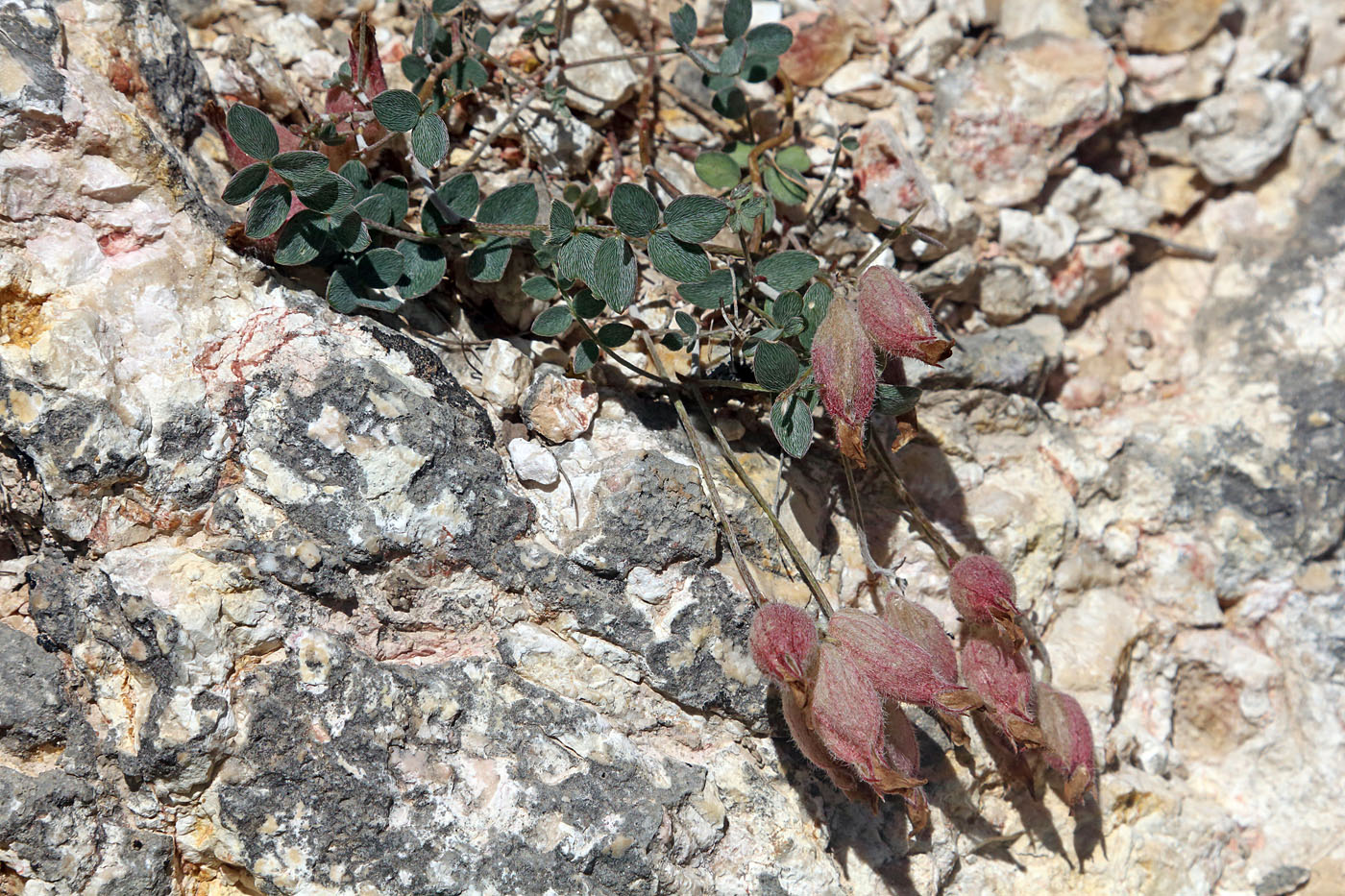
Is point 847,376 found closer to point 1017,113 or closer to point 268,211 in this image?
point 268,211

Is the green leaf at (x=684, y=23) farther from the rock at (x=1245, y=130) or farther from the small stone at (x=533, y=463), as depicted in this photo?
the rock at (x=1245, y=130)

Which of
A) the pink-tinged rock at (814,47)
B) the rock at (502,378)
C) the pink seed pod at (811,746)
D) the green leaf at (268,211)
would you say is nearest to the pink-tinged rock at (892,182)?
the pink-tinged rock at (814,47)

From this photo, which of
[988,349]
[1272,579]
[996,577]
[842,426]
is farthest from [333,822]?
[1272,579]

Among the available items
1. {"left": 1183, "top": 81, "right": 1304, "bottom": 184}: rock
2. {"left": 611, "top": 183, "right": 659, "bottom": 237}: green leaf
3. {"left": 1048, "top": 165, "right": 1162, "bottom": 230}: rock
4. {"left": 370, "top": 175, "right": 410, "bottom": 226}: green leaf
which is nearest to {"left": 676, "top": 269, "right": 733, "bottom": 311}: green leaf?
{"left": 611, "top": 183, "right": 659, "bottom": 237}: green leaf

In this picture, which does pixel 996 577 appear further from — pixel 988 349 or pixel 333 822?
pixel 333 822

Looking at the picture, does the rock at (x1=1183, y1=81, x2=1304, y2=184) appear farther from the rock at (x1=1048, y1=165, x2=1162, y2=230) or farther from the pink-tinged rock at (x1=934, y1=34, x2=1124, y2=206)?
the pink-tinged rock at (x1=934, y1=34, x2=1124, y2=206)

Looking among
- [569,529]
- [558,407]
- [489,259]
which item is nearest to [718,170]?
[489,259]
